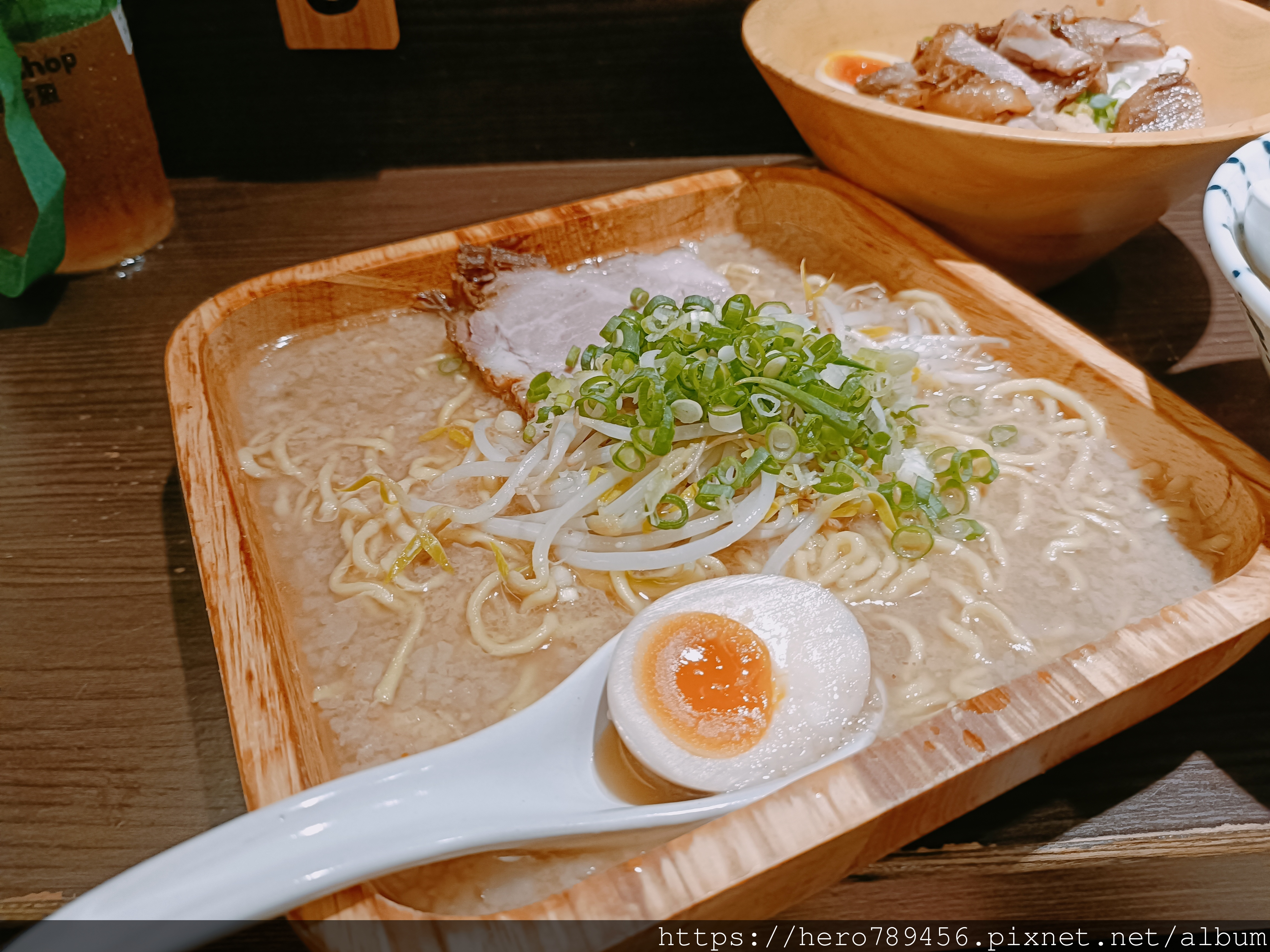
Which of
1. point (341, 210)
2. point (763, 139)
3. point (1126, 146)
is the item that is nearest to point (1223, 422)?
point (1126, 146)

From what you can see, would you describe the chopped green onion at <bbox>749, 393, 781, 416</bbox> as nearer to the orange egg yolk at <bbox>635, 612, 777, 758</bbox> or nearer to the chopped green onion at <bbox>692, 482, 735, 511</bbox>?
the chopped green onion at <bbox>692, 482, 735, 511</bbox>

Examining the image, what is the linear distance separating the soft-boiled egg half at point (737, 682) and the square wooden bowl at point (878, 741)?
0.13m

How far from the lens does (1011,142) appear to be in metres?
1.42

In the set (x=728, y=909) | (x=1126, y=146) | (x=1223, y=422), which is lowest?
(x=1223, y=422)

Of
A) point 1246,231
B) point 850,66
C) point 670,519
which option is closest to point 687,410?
point 670,519

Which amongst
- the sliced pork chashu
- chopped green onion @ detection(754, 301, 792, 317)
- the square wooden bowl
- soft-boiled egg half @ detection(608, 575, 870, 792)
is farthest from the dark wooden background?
soft-boiled egg half @ detection(608, 575, 870, 792)

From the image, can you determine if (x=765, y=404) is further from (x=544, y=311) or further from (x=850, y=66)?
(x=850, y=66)

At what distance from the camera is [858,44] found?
211 cm

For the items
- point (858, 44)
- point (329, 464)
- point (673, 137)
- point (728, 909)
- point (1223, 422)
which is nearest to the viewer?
point (728, 909)

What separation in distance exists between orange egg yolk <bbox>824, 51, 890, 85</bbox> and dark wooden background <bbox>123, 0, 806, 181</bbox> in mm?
260

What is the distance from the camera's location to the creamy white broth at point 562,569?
1051mm

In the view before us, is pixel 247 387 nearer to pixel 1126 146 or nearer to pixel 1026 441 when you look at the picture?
pixel 1026 441

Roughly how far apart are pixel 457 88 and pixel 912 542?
70.5 inches

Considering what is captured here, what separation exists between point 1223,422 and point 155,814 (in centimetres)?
185
